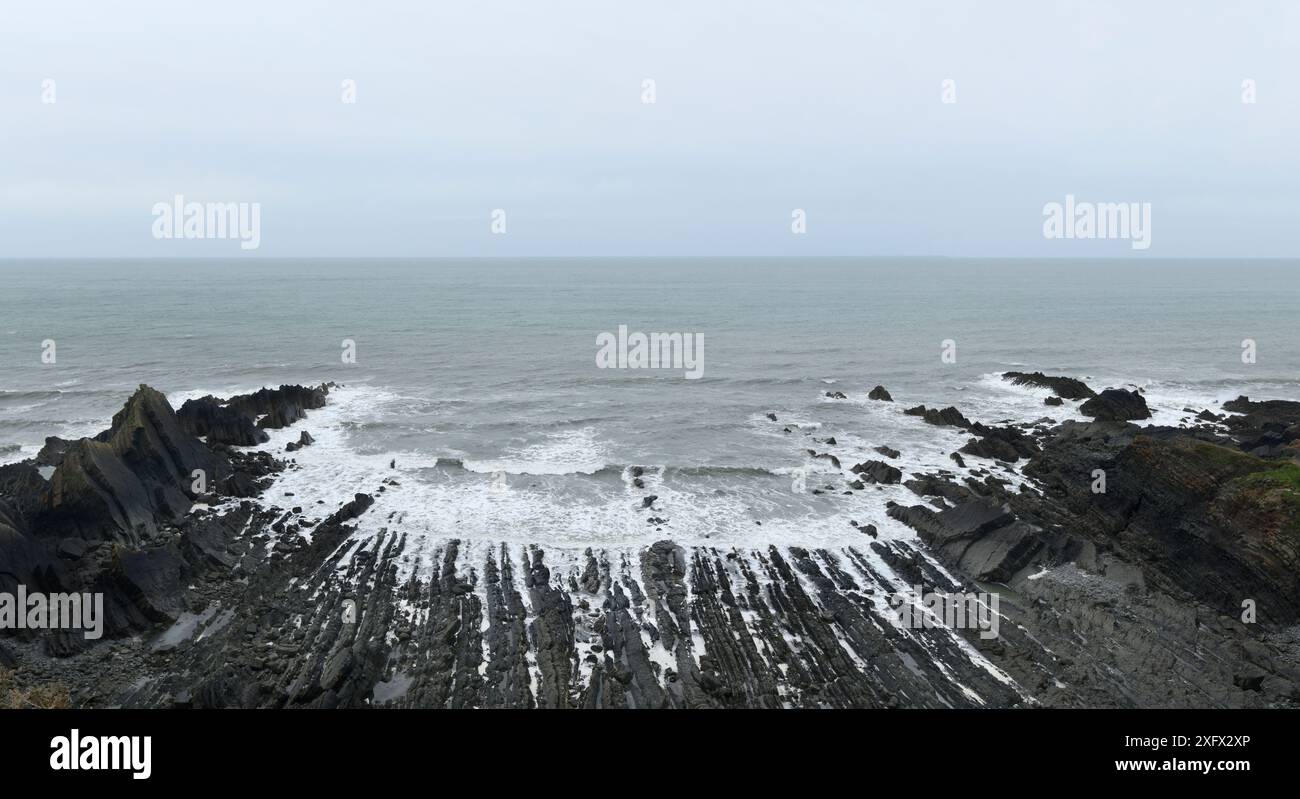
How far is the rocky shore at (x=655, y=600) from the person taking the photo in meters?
19.2

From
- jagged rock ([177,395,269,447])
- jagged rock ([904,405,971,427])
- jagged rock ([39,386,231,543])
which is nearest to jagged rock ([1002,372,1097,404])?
jagged rock ([904,405,971,427])

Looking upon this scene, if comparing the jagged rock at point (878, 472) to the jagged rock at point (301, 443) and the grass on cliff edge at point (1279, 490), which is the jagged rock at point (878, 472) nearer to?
the grass on cliff edge at point (1279, 490)

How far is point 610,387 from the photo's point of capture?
57.0 metres

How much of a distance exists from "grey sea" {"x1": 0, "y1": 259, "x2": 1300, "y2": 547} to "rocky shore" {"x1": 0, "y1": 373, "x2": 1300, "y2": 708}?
10.6ft

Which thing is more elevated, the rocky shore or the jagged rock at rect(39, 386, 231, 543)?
the jagged rock at rect(39, 386, 231, 543)

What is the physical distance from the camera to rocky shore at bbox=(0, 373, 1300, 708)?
19.2 metres

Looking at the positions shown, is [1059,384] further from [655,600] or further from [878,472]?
[655,600]

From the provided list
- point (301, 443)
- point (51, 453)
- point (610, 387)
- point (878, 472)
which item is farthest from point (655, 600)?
point (610, 387)

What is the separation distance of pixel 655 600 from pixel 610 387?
34.1m

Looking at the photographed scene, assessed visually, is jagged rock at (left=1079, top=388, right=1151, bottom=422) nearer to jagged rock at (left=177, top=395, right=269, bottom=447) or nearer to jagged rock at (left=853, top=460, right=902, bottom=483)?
jagged rock at (left=853, top=460, right=902, bottom=483)

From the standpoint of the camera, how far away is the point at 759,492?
112 ft

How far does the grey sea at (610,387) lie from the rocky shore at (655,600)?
322cm

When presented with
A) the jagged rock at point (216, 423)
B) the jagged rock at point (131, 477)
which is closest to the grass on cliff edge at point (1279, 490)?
the jagged rock at point (131, 477)
